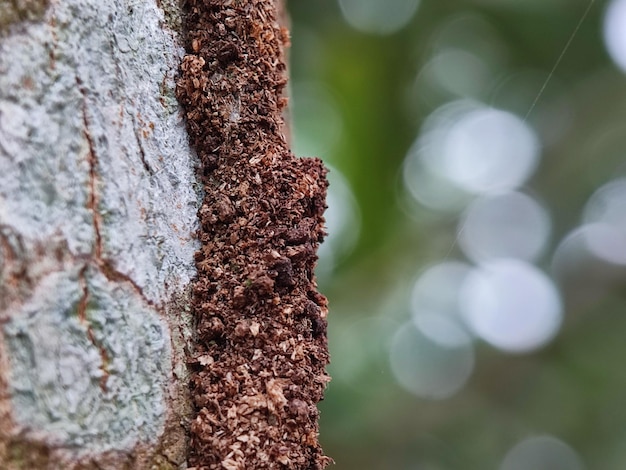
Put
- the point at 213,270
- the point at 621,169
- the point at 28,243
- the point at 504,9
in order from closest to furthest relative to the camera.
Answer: the point at 28,243 < the point at 213,270 < the point at 504,9 < the point at 621,169

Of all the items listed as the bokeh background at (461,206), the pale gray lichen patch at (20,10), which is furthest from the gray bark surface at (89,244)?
the bokeh background at (461,206)

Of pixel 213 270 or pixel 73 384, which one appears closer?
pixel 73 384

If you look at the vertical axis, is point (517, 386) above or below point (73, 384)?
above

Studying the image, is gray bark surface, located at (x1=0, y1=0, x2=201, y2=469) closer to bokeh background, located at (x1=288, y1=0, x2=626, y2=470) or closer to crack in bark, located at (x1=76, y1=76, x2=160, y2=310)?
crack in bark, located at (x1=76, y1=76, x2=160, y2=310)

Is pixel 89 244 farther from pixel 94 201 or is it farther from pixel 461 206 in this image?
pixel 461 206

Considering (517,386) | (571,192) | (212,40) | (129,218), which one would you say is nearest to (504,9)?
(571,192)

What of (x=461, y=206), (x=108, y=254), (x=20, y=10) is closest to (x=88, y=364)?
(x=108, y=254)

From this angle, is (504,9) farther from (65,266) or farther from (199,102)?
(65,266)
